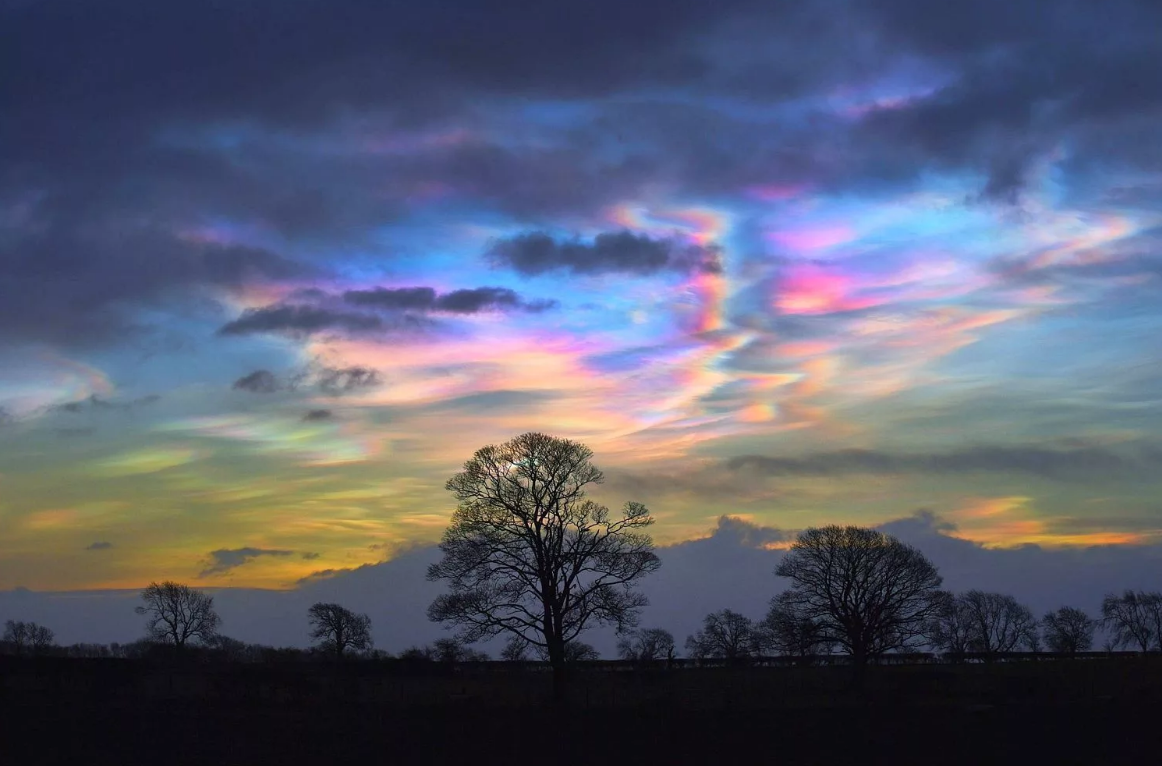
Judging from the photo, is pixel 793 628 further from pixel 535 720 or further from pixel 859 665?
pixel 535 720

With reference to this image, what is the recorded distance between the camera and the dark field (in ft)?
123

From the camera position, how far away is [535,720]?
1731 inches

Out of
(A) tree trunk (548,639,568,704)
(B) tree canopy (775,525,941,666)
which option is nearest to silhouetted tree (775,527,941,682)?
(B) tree canopy (775,525,941,666)

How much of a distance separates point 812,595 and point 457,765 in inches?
2084

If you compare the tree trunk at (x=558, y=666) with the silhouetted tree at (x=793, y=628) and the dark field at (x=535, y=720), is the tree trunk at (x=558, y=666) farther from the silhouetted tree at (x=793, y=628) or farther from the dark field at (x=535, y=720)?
the silhouetted tree at (x=793, y=628)

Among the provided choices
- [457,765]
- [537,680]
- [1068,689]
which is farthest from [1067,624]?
[457,765]

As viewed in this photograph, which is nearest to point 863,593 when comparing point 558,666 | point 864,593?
point 864,593

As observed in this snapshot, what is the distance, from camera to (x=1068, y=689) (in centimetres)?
5503

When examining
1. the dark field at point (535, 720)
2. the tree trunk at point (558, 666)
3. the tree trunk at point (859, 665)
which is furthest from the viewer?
the tree trunk at point (859, 665)

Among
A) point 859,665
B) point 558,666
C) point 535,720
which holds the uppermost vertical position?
point 558,666

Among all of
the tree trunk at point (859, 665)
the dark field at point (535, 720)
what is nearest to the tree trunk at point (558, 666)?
the dark field at point (535, 720)

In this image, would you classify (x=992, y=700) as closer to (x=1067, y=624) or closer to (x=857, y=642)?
(x=857, y=642)

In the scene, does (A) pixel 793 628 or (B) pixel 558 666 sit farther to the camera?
(A) pixel 793 628

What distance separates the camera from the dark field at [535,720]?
37406 millimetres
